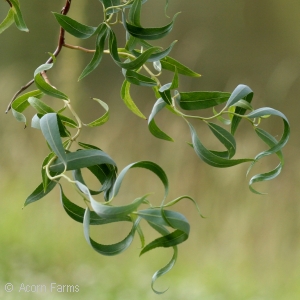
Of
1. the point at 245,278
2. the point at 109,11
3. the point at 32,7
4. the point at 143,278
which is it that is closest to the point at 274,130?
the point at 245,278

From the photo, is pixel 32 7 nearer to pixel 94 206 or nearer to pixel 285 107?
pixel 285 107

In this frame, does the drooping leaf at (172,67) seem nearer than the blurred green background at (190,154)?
Yes

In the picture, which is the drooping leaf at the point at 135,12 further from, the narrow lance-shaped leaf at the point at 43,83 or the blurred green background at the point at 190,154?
the blurred green background at the point at 190,154

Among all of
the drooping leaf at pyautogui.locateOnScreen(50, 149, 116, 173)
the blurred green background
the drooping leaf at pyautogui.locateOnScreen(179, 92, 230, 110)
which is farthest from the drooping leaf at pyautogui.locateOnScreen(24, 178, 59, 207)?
the blurred green background

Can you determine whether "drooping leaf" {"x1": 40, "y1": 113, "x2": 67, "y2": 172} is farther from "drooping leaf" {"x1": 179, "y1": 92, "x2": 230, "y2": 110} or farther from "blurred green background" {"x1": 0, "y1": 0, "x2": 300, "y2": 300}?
"blurred green background" {"x1": 0, "y1": 0, "x2": 300, "y2": 300}

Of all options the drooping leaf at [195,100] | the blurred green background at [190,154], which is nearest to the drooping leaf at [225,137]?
the drooping leaf at [195,100]

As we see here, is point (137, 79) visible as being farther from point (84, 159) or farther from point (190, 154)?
point (190, 154)
